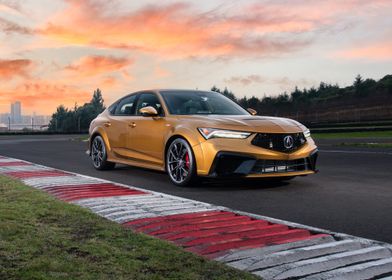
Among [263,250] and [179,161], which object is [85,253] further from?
[179,161]

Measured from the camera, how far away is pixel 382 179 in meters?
8.89

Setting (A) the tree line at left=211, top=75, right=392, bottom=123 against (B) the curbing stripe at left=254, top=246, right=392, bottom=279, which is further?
(A) the tree line at left=211, top=75, right=392, bottom=123

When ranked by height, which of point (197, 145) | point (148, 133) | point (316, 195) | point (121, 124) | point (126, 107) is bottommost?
point (316, 195)

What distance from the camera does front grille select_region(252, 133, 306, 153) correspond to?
7.57m

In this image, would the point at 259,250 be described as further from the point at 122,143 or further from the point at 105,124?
the point at 105,124

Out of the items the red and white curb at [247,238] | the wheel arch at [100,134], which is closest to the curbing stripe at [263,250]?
the red and white curb at [247,238]

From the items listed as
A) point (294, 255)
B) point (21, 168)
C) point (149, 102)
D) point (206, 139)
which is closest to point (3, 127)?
point (21, 168)

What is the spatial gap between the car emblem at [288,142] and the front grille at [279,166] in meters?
0.23

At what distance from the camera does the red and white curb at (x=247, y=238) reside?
348 cm

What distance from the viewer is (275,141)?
25.2ft

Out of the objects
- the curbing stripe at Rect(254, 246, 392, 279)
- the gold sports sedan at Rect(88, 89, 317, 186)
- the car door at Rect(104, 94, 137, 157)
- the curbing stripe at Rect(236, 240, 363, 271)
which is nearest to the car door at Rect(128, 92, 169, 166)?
the gold sports sedan at Rect(88, 89, 317, 186)

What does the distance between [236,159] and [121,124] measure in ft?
9.97

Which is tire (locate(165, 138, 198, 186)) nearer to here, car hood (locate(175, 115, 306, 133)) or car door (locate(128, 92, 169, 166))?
car door (locate(128, 92, 169, 166))

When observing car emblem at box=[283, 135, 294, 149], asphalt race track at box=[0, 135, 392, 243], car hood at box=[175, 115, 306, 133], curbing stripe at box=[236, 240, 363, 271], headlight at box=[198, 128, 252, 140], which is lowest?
asphalt race track at box=[0, 135, 392, 243]
